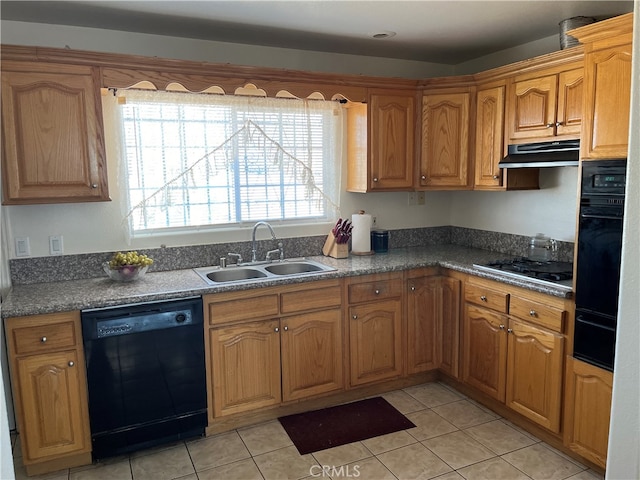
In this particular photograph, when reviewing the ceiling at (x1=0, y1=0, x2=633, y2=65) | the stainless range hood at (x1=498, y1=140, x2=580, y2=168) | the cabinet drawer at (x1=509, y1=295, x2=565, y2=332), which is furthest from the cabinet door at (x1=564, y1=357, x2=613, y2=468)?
the ceiling at (x1=0, y1=0, x2=633, y2=65)

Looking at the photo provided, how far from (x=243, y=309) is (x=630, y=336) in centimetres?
240

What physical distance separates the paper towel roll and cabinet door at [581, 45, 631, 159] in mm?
1574

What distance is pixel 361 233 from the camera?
3.58m

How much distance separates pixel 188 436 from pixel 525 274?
212 centimetres

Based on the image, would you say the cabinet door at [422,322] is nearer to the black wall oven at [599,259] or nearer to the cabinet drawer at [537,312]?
the cabinet drawer at [537,312]

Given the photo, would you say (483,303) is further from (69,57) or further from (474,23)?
(69,57)

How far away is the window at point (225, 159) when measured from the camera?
3.04 metres

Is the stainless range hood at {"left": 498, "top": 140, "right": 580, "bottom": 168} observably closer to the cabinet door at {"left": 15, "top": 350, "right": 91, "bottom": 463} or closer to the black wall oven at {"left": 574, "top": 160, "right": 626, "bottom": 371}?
the black wall oven at {"left": 574, "top": 160, "right": 626, "bottom": 371}

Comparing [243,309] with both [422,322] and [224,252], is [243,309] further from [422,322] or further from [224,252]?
[422,322]

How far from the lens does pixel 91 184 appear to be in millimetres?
2676

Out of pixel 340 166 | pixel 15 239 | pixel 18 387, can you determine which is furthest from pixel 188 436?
pixel 340 166

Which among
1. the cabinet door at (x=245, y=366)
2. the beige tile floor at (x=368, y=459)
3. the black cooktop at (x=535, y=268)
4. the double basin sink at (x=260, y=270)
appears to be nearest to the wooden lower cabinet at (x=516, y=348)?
the black cooktop at (x=535, y=268)

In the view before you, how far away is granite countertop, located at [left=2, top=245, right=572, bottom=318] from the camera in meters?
2.41
